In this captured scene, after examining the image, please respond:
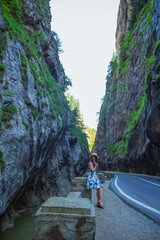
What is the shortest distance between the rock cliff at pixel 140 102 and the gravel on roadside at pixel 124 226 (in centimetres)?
980

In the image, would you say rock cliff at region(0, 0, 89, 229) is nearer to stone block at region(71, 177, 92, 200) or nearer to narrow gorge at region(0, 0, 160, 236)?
narrow gorge at region(0, 0, 160, 236)

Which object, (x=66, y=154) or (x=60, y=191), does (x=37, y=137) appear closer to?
(x=60, y=191)

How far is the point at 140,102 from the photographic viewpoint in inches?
1027

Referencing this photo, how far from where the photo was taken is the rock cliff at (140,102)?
515 inches

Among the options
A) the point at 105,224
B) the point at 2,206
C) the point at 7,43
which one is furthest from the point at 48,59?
the point at 105,224

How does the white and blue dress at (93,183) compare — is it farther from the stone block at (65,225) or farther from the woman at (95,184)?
the stone block at (65,225)

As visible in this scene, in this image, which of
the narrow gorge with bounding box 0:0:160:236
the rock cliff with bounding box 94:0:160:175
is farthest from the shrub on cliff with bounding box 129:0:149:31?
the narrow gorge with bounding box 0:0:160:236

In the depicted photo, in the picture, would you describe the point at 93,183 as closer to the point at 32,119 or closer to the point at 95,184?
the point at 95,184

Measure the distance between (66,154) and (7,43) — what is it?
15698 millimetres

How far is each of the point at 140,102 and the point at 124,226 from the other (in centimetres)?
2547

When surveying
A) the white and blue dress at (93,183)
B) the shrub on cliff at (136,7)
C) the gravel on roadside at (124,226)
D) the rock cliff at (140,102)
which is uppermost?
the shrub on cliff at (136,7)

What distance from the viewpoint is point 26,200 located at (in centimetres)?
1272

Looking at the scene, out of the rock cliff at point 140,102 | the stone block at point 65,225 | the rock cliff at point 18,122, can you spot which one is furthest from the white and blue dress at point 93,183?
the rock cliff at point 140,102

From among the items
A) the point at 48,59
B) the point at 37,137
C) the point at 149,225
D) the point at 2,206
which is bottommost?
the point at 2,206
